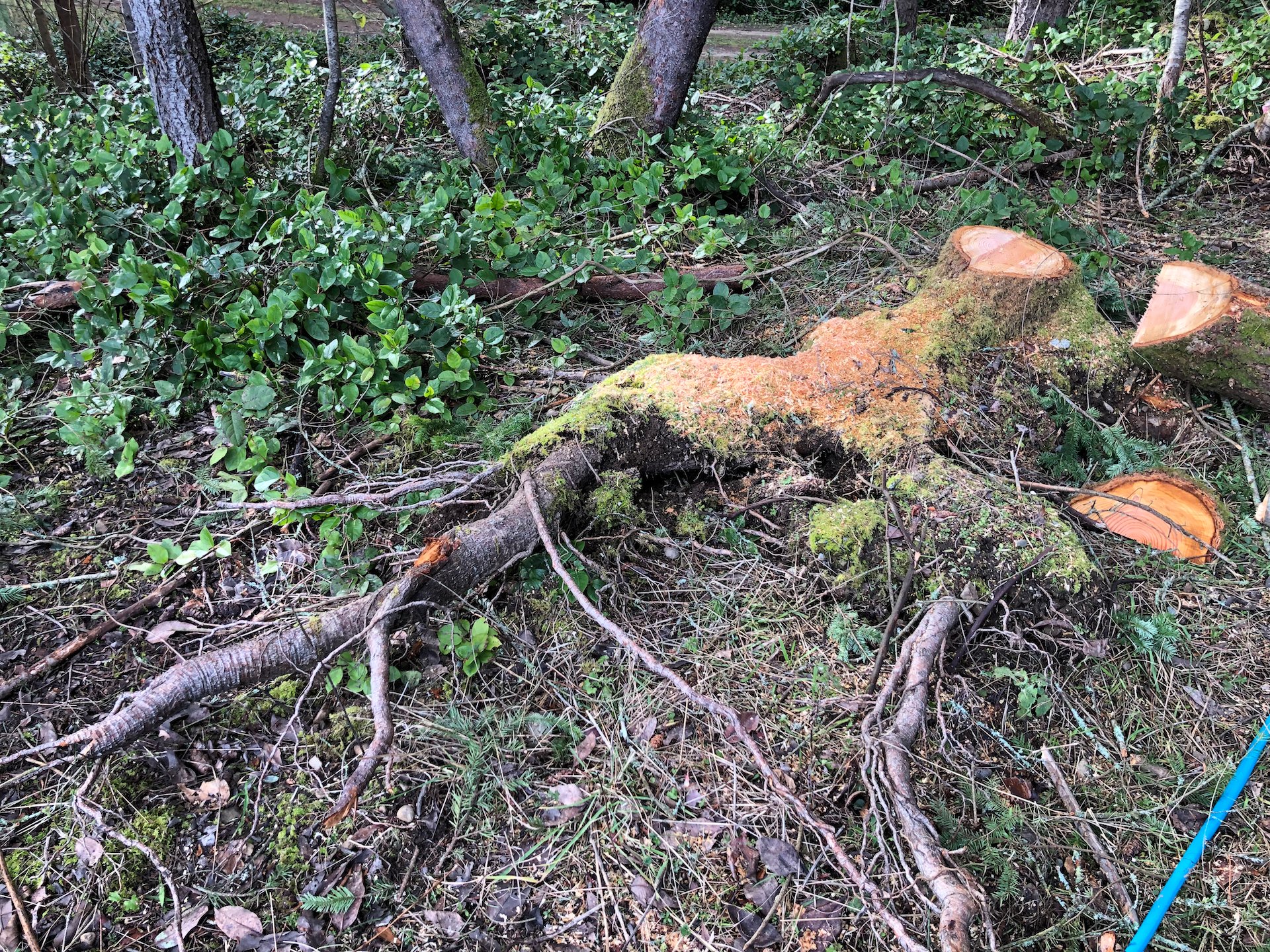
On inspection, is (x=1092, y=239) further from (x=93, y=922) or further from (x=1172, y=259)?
(x=93, y=922)

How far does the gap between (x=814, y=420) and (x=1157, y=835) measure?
1.46 m

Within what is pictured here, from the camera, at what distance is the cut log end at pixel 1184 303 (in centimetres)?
287

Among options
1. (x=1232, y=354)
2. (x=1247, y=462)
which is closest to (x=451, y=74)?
(x=1232, y=354)

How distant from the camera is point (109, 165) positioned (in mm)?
3359

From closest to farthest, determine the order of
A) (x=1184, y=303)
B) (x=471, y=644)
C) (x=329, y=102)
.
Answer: (x=471, y=644), (x=1184, y=303), (x=329, y=102)

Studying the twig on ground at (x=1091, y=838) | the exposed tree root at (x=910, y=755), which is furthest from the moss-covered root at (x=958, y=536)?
the twig on ground at (x=1091, y=838)

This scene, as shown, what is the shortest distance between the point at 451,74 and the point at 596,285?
1.72 m

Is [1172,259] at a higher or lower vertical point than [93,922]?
higher

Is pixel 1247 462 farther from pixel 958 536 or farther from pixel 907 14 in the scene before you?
pixel 907 14

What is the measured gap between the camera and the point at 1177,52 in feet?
15.6

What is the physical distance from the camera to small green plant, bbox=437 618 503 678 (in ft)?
7.10

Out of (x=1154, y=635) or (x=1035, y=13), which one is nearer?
(x=1154, y=635)

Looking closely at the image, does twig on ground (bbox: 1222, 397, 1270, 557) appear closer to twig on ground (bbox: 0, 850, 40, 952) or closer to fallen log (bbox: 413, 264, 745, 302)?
fallen log (bbox: 413, 264, 745, 302)

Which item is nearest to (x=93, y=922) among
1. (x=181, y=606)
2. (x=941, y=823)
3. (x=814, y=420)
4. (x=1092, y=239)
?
(x=181, y=606)
